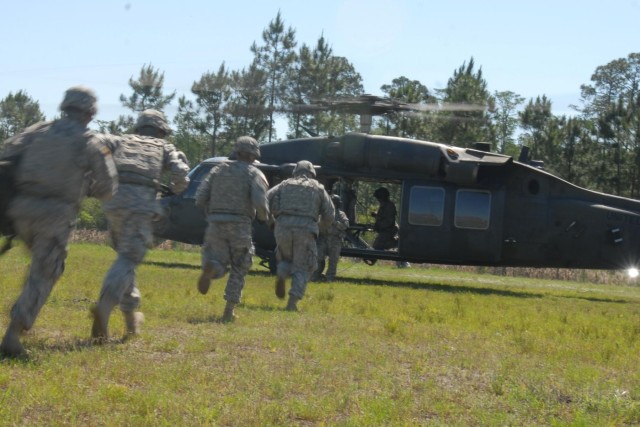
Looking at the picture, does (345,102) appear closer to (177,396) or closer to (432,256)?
(432,256)

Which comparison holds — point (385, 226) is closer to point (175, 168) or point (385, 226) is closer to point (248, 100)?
point (175, 168)

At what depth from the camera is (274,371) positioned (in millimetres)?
6441

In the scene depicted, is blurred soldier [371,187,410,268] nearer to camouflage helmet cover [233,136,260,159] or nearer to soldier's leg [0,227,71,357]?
camouflage helmet cover [233,136,260,159]

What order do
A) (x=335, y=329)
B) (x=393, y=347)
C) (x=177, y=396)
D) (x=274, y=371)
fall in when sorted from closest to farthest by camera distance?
(x=177, y=396)
(x=274, y=371)
(x=393, y=347)
(x=335, y=329)

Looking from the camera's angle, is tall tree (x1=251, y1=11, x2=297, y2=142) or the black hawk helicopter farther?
tall tree (x1=251, y1=11, x2=297, y2=142)

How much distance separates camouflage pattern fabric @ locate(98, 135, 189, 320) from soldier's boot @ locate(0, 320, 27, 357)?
1.11 meters

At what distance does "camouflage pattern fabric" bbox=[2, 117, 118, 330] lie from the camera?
6.44 meters

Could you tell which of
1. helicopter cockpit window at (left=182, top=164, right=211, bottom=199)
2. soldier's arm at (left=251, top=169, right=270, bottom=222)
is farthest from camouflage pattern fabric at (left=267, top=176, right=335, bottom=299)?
helicopter cockpit window at (left=182, top=164, right=211, bottom=199)

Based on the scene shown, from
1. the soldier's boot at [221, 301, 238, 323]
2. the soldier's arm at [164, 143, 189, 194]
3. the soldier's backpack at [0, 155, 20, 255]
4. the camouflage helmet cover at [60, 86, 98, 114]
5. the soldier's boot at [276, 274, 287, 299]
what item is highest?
the camouflage helmet cover at [60, 86, 98, 114]

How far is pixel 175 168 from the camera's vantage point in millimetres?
7836

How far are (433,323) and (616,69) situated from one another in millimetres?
63218

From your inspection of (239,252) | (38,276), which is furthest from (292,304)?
(38,276)

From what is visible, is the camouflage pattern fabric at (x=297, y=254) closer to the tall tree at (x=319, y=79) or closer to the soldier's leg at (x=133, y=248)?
the soldier's leg at (x=133, y=248)

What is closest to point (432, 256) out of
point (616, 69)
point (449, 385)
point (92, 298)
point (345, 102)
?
point (345, 102)
